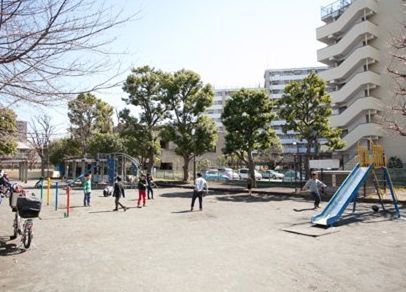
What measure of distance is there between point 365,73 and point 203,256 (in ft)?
107

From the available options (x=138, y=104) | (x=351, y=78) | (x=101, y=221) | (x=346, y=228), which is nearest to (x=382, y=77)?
(x=351, y=78)

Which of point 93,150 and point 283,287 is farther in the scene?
point 93,150

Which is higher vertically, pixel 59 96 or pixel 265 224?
pixel 59 96

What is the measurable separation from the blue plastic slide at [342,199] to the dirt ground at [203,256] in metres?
0.42

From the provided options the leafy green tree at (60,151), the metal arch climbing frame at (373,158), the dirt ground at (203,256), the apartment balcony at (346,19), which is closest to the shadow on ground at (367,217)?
the dirt ground at (203,256)

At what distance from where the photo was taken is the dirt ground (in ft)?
18.3

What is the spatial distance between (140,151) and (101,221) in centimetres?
2057

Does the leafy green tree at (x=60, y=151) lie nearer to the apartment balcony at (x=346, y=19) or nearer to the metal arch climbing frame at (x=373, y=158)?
the apartment balcony at (x=346, y=19)

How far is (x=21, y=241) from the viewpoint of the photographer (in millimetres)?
8266

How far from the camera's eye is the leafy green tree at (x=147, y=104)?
31.8 metres

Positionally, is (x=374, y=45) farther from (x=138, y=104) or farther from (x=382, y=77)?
(x=138, y=104)

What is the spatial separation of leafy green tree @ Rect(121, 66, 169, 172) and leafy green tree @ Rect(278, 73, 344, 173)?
12.2 metres

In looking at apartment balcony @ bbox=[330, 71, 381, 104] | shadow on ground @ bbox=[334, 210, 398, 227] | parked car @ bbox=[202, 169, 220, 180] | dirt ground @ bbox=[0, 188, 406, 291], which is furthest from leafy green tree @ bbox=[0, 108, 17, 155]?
apartment balcony @ bbox=[330, 71, 381, 104]

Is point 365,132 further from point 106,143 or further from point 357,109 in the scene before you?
point 106,143
